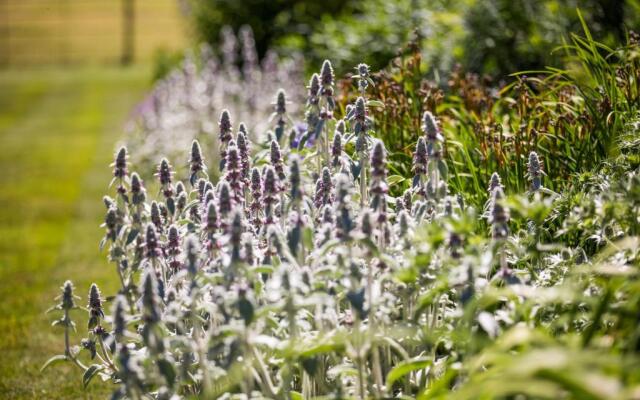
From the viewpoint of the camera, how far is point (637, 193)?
118 inches

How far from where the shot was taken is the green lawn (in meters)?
5.56

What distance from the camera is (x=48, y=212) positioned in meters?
10.8

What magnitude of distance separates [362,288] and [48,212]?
29.0 ft

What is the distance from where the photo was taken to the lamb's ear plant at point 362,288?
263 centimetres

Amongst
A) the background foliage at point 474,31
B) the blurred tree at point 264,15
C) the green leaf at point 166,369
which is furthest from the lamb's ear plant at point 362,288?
the blurred tree at point 264,15

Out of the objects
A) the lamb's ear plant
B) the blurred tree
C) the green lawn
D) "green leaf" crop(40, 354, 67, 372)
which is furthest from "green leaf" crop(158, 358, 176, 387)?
the blurred tree

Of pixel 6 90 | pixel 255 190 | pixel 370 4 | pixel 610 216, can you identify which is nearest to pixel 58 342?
pixel 255 190

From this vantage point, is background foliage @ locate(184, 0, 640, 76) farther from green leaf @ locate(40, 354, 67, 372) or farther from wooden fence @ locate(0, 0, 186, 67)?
wooden fence @ locate(0, 0, 186, 67)

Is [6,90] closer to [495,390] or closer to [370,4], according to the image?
[370,4]

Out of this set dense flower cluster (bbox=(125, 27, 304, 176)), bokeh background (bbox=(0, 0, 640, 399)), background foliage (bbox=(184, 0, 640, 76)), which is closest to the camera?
bokeh background (bbox=(0, 0, 640, 399))

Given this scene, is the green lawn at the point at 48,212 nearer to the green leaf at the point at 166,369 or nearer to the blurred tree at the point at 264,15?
the green leaf at the point at 166,369

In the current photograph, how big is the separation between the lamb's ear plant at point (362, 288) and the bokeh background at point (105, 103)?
1781 millimetres

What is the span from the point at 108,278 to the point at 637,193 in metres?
5.51

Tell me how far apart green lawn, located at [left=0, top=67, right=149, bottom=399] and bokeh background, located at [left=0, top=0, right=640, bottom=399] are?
0.7 inches
